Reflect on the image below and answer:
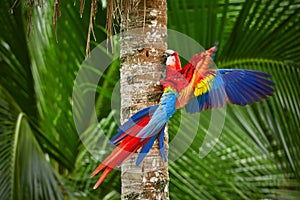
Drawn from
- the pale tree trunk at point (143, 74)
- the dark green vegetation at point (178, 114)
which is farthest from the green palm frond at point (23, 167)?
the pale tree trunk at point (143, 74)

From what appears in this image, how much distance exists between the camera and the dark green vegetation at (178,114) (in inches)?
64.5

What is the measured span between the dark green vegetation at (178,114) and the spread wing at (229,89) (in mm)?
Answer: 688

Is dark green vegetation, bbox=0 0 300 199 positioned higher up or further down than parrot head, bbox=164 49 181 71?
higher up

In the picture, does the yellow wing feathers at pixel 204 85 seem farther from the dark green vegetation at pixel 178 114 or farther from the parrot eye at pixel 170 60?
the dark green vegetation at pixel 178 114

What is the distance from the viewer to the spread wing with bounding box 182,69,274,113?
87cm

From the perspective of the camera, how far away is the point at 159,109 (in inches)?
31.1

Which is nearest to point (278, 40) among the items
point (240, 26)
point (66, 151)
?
point (240, 26)

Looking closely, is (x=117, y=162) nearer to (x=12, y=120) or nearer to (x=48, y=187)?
(x=48, y=187)

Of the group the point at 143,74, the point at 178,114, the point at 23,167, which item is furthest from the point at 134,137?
the point at 23,167

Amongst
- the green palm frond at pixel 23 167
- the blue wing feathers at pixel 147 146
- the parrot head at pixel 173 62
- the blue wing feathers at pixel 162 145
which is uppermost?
the green palm frond at pixel 23 167

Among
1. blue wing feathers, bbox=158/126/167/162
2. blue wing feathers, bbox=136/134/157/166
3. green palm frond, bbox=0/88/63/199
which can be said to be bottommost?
blue wing feathers, bbox=136/134/157/166

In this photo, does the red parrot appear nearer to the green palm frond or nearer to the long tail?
the long tail

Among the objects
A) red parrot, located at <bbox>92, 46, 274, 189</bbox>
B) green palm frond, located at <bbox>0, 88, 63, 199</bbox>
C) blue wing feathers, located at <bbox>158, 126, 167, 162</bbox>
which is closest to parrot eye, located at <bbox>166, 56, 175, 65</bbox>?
red parrot, located at <bbox>92, 46, 274, 189</bbox>

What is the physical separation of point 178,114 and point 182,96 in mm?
749
